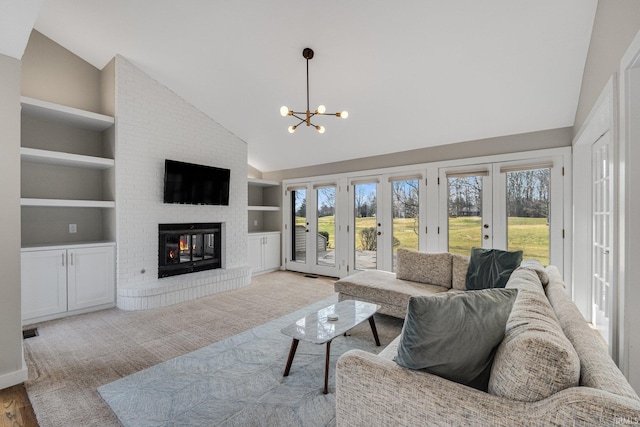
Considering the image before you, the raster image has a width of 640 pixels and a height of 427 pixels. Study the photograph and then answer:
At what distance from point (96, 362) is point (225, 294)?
7.00 ft

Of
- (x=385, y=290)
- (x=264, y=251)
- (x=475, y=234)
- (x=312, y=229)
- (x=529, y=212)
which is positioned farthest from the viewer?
(x=264, y=251)

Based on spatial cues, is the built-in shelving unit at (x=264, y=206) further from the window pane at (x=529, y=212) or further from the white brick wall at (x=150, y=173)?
the window pane at (x=529, y=212)

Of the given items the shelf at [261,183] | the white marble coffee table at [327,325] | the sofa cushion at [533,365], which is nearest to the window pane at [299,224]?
the shelf at [261,183]

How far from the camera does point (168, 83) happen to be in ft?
14.5

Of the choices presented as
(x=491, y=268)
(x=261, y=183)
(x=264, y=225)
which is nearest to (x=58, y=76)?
(x=261, y=183)

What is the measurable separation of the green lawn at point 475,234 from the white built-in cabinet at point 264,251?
6.46ft

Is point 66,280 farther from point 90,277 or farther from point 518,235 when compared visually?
point 518,235

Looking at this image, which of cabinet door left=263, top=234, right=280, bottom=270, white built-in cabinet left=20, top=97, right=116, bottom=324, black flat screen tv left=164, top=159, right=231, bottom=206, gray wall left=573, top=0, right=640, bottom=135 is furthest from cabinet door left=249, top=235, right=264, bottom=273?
gray wall left=573, top=0, right=640, bottom=135

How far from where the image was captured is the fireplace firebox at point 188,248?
446cm

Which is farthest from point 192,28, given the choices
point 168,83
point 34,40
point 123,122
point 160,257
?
point 160,257

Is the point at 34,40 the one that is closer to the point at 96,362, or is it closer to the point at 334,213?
the point at 96,362

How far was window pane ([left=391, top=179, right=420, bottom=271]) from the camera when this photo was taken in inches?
189

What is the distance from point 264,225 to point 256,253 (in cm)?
106

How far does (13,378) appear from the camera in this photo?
7.10 feet
